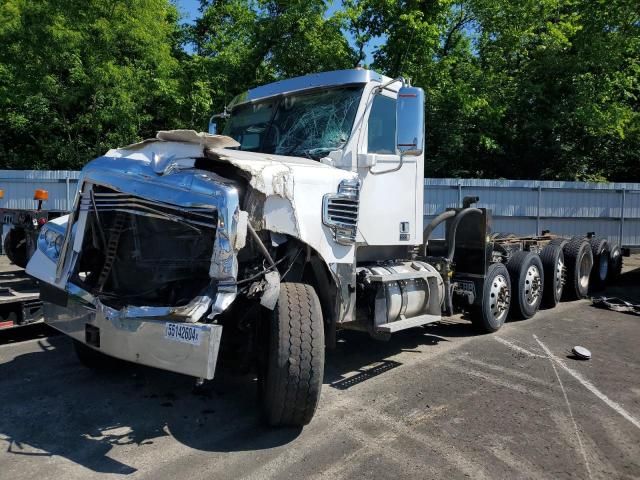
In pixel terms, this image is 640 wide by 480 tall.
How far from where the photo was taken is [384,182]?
17.7 ft

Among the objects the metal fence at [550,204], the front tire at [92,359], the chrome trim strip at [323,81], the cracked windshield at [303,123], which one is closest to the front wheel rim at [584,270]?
the metal fence at [550,204]

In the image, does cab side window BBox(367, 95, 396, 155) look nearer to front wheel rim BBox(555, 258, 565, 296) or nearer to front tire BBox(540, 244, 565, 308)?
front tire BBox(540, 244, 565, 308)

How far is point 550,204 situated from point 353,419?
43.8 ft

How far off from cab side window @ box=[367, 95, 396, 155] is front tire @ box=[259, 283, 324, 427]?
76.4 inches

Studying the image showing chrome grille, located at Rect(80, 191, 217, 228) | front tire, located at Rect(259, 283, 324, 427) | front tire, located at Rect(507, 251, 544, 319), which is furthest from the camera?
front tire, located at Rect(507, 251, 544, 319)

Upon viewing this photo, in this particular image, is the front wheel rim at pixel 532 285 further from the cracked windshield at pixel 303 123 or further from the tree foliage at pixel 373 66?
the tree foliage at pixel 373 66

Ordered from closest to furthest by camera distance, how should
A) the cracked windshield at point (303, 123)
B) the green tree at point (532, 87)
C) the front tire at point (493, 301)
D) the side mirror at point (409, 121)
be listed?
the side mirror at point (409, 121)
the cracked windshield at point (303, 123)
the front tire at point (493, 301)
the green tree at point (532, 87)

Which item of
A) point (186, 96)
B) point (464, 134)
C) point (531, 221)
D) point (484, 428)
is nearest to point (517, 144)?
point (464, 134)

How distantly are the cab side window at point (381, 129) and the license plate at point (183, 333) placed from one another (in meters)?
2.56

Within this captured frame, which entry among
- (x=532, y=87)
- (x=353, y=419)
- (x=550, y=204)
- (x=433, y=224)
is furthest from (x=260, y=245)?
(x=532, y=87)

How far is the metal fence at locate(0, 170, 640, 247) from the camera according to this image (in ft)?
51.0

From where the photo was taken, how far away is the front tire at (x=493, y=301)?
7203 millimetres

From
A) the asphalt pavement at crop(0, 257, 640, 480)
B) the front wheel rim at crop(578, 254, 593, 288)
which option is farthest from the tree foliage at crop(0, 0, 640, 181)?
the asphalt pavement at crop(0, 257, 640, 480)

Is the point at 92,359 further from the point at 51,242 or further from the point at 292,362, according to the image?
the point at 292,362
